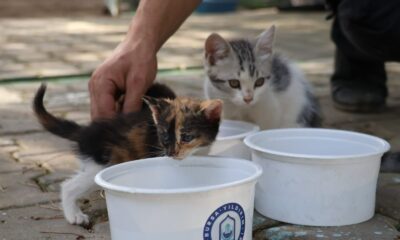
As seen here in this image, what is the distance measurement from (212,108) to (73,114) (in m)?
1.55

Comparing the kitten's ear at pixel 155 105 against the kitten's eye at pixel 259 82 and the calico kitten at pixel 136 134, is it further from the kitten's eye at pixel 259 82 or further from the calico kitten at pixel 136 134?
the kitten's eye at pixel 259 82

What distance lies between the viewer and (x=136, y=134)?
180 centimetres

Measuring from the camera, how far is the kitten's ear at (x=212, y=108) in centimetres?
165

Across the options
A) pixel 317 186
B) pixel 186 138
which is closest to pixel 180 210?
pixel 186 138

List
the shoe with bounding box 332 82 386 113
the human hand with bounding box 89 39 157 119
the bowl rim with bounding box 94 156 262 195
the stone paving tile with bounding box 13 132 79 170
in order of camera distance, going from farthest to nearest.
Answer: the shoe with bounding box 332 82 386 113, the stone paving tile with bounding box 13 132 79 170, the human hand with bounding box 89 39 157 119, the bowl rim with bounding box 94 156 262 195

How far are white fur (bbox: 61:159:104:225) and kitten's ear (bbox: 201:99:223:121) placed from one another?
0.38 meters

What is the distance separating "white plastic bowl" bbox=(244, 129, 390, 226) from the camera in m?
1.64

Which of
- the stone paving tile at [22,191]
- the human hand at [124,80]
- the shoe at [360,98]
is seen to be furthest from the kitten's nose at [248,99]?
the shoe at [360,98]

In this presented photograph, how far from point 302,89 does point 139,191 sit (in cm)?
143

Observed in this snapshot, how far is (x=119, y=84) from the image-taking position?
79.9 inches

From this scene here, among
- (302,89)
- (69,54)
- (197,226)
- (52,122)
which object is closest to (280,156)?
(197,226)

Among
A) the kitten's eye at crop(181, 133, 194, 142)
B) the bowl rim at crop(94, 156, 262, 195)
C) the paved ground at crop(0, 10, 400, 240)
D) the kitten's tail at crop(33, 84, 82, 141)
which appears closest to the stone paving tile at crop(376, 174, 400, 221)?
the paved ground at crop(0, 10, 400, 240)

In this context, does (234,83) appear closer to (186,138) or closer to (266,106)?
(266,106)

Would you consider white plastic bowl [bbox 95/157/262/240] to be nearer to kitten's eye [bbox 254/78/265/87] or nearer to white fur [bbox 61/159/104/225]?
white fur [bbox 61/159/104/225]
